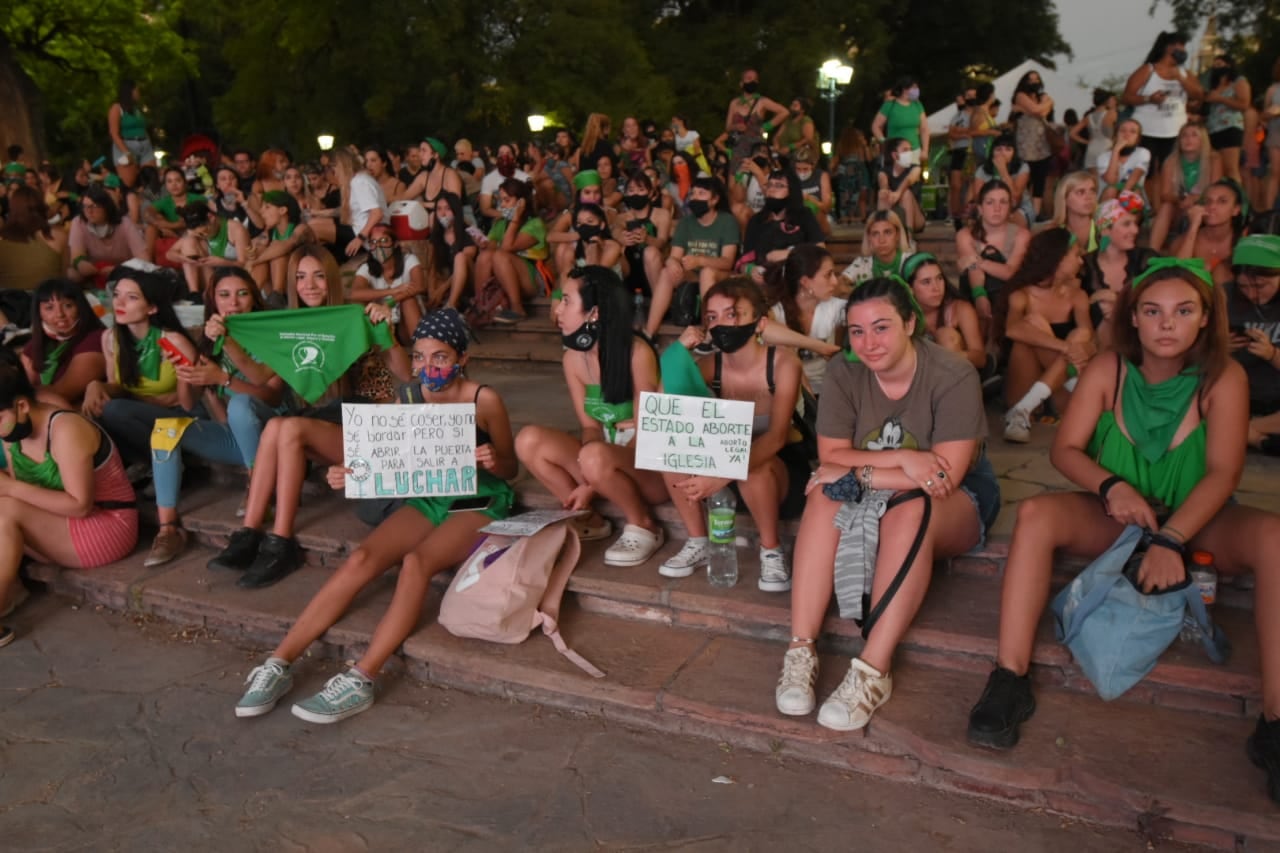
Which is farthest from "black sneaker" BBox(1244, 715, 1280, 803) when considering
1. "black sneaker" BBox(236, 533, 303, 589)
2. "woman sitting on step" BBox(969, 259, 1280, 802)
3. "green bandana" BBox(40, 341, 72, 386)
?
"green bandana" BBox(40, 341, 72, 386)

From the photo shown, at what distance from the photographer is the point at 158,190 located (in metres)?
12.1

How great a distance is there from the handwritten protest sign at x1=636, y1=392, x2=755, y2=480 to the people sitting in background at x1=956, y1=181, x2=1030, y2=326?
3009mm

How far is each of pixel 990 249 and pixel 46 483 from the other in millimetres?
5625

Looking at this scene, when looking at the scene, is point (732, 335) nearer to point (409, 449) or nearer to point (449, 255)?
point (409, 449)

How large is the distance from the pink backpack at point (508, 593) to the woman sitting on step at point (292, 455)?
115 cm

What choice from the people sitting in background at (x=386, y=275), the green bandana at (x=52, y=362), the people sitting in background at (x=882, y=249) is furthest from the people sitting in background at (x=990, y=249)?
the green bandana at (x=52, y=362)

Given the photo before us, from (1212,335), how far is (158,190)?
12266 mm

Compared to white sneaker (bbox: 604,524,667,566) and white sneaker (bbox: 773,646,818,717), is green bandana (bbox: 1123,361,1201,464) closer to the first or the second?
white sneaker (bbox: 773,646,818,717)

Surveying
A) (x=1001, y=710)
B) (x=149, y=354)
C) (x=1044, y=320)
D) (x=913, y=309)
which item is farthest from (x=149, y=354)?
(x=1044, y=320)

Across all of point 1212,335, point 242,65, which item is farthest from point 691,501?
point 242,65

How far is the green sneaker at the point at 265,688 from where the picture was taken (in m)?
3.62

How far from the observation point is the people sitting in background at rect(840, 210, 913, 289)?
5973 mm

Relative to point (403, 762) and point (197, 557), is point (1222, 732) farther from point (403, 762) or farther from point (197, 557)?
point (197, 557)

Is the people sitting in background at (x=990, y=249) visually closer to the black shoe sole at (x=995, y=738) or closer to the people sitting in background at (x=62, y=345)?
the black shoe sole at (x=995, y=738)
